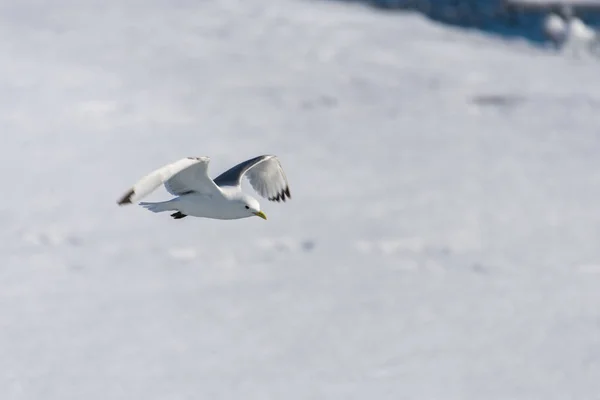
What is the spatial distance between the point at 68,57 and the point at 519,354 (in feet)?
24.1

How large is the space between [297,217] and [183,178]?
15.7 ft

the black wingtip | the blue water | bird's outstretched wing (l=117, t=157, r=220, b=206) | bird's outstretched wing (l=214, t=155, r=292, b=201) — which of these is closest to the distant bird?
the blue water

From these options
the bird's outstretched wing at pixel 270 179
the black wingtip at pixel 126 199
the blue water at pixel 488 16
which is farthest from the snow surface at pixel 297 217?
the black wingtip at pixel 126 199

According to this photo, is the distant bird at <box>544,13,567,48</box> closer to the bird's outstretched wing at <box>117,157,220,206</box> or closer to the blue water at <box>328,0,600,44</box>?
the blue water at <box>328,0,600,44</box>

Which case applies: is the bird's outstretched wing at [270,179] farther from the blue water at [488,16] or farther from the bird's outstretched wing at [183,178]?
the blue water at [488,16]

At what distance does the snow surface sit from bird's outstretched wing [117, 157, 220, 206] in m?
2.39

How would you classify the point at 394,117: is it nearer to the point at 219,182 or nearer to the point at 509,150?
the point at 509,150

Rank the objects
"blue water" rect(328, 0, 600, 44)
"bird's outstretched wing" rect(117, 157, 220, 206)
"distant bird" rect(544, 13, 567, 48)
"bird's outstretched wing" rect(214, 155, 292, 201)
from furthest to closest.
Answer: "blue water" rect(328, 0, 600, 44), "distant bird" rect(544, 13, 567, 48), "bird's outstretched wing" rect(214, 155, 292, 201), "bird's outstretched wing" rect(117, 157, 220, 206)

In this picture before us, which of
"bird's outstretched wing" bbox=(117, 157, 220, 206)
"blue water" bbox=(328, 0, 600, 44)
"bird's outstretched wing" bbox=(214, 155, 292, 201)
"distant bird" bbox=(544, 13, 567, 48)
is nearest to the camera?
"bird's outstretched wing" bbox=(117, 157, 220, 206)

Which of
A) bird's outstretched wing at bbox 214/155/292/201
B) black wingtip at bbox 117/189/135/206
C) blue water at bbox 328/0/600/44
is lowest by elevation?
blue water at bbox 328/0/600/44

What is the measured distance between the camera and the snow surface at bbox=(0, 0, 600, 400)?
7.54 metres

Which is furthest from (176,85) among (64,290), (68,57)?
(64,290)

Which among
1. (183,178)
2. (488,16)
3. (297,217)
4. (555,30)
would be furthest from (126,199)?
(488,16)

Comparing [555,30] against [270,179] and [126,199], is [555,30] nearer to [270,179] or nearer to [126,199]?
[270,179]
